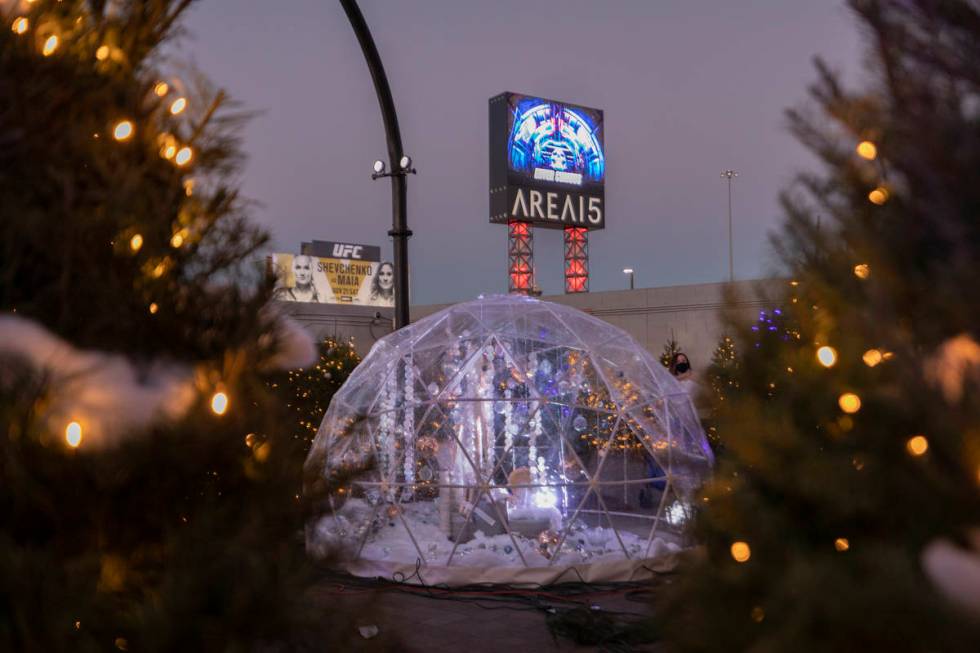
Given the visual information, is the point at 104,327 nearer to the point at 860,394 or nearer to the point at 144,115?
the point at 144,115

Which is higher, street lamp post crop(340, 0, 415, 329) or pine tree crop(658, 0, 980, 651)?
street lamp post crop(340, 0, 415, 329)

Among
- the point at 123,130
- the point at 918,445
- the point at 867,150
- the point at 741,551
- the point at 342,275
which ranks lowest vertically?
the point at 741,551

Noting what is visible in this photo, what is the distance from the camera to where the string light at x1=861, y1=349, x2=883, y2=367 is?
6.93 ft

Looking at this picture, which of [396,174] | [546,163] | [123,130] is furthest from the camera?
[546,163]

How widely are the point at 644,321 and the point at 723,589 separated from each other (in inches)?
1163

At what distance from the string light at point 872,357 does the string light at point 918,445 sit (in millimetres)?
220

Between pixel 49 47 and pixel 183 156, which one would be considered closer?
pixel 49 47

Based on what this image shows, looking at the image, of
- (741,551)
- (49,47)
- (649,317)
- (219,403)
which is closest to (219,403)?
(219,403)

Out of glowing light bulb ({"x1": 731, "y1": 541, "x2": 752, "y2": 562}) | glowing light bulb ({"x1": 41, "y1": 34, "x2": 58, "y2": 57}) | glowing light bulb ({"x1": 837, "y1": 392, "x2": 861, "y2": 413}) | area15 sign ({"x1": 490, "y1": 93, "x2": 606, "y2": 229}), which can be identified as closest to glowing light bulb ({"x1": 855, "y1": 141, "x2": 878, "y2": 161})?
glowing light bulb ({"x1": 837, "y1": 392, "x2": 861, "y2": 413})

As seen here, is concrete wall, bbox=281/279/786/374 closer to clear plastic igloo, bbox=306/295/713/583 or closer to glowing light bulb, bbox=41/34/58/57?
clear plastic igloo, bbox=306/295/713/583

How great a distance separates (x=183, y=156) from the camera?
2537mm

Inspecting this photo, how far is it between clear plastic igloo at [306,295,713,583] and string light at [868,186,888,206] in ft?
22.4

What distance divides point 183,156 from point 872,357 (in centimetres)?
183

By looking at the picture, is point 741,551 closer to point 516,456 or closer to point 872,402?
point 872,402
